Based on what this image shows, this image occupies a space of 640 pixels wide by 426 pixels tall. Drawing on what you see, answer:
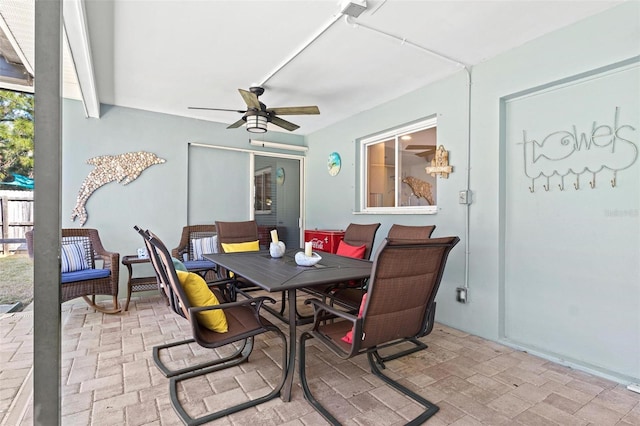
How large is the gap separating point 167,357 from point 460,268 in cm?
286

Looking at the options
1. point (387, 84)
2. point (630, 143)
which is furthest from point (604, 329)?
point (387, 84)

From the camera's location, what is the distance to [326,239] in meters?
4.59

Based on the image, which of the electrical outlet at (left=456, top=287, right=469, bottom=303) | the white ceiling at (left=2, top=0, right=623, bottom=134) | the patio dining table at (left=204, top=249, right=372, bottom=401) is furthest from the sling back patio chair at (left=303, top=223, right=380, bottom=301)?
the white ceiling at (left=2, top=0, right=623, bottom=134)

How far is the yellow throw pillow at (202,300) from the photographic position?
6.53ft

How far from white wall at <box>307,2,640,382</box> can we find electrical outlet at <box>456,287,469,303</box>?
0.17ft

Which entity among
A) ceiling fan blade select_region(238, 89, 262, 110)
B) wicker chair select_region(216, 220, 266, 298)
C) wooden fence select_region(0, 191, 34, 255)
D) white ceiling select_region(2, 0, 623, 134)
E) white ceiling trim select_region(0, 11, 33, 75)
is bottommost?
wicker chair select_region(216, 220, 266, 298)

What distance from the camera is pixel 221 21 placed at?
2.48m

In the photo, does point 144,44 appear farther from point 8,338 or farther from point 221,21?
point 8,338

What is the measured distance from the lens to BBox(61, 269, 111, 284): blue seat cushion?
3.30 m

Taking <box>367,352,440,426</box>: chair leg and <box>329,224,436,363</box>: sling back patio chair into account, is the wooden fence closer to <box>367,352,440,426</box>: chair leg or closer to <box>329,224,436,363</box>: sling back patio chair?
<box>367,352,440,426</box>: chair leg

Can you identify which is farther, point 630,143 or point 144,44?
point 144,44

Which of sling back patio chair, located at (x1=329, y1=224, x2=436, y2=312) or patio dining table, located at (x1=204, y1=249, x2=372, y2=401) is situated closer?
patio dining table, located at (x1=204, y1=249, x2=372, y2=401)

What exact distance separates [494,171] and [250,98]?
7.81 feet

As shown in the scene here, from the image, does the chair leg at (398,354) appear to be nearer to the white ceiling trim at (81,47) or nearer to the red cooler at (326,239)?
the red cooler at (326,239)
